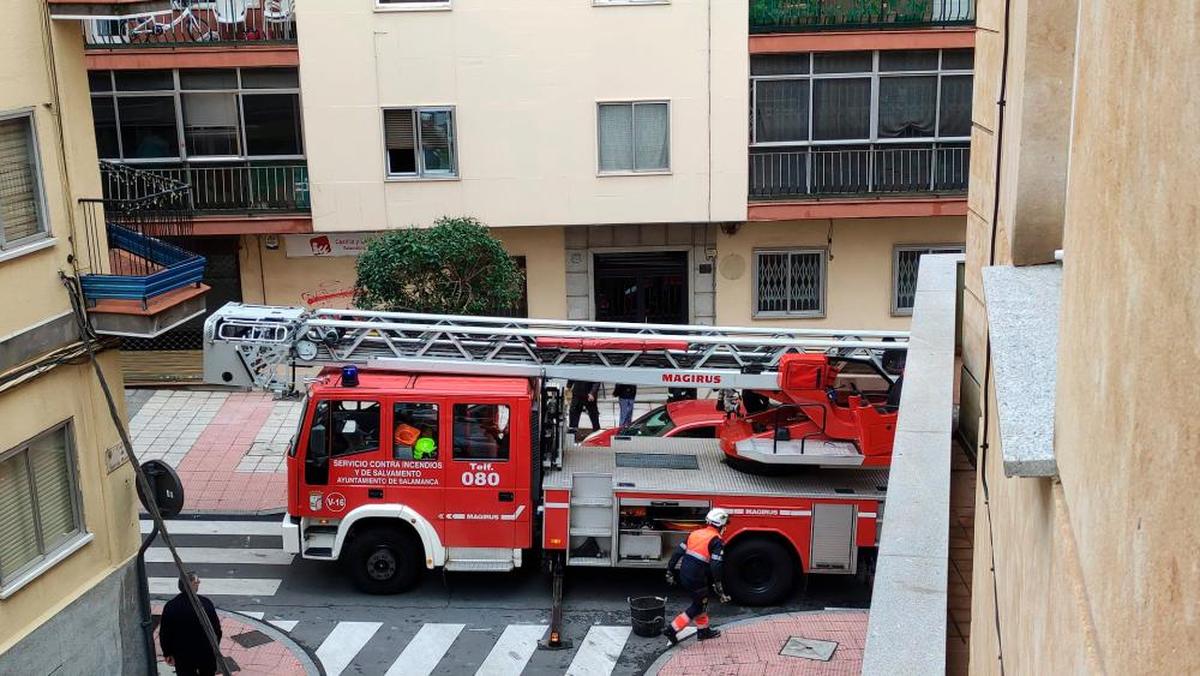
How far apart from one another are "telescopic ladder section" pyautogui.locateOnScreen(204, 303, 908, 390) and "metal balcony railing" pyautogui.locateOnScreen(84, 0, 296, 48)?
842 centimetres

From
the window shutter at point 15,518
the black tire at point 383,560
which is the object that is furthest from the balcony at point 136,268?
the black tire at point 383,560

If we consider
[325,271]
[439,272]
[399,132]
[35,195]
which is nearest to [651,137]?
[399,132]

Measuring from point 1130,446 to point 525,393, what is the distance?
11943mm

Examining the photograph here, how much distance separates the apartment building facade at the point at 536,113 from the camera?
20797 millimetres

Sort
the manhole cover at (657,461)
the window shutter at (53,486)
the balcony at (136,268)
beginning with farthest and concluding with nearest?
the manhole cover at (657,461)
the balcony at (136,268)
the window shutter at (53,486)

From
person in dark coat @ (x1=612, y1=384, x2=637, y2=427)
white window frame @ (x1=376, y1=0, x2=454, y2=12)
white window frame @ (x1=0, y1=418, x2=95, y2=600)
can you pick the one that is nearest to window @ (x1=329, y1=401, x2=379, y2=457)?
white window frame @ (x1=0, y1=418, x2=95, y2=600)

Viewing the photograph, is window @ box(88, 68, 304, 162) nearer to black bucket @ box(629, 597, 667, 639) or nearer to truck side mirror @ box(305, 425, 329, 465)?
truck side mirror @ box(305, 425, 329, 465)

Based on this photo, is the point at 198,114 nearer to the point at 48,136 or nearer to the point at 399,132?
the point at 399,132

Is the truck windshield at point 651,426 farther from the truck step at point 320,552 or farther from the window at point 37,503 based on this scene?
the window at point 37,503

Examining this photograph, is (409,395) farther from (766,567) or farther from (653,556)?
(766,567)

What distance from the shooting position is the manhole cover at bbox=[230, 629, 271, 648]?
43.0 feet

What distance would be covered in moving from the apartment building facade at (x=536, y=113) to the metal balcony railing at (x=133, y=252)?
8691 mm

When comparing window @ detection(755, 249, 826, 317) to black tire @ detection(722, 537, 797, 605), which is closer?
black tire @ detection(722, 537, 797, 605)

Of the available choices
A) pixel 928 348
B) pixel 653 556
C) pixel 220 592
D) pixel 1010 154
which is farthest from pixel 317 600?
pixel 1010 154
